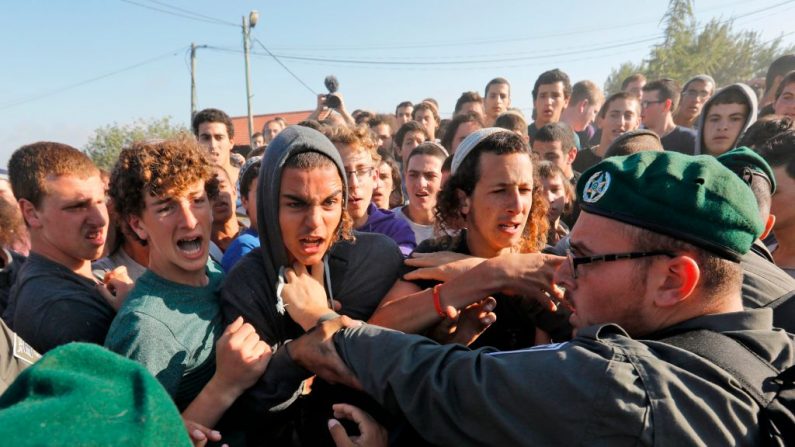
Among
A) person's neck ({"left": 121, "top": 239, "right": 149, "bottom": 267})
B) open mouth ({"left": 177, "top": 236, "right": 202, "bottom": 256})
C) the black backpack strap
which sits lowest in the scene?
Answer: person's neck ({"left": 121, "top": 239, "right": 149, "bottom": 267})

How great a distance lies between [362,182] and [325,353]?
2.20 m

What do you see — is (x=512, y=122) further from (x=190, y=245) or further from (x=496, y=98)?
(x=190, y=245)

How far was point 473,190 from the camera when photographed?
2.66 metres

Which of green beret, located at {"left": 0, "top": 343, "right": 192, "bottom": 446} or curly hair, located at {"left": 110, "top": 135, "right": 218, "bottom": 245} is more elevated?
curly hair, located at {"left": 110, "top": 135, "right": 218, "bottom": 245}

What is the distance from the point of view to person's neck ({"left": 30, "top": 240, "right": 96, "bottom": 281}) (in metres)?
2.71

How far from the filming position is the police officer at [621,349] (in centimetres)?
127

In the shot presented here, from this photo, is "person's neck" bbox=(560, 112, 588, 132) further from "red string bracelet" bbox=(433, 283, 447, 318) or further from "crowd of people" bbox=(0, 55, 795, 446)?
"red string bracelet" bbox=(433, 283, 447, 318)

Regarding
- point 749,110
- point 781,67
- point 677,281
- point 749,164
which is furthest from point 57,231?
point 781,67

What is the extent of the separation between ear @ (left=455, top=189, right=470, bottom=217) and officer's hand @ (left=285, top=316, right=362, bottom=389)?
112 cm

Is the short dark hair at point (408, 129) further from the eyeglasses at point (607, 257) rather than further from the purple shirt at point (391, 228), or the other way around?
the eyeglasses at point (607, 257)

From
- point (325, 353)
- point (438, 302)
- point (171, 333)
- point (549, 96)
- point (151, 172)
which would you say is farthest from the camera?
point (549, 96)

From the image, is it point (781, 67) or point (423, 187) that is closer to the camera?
point (423, 187)

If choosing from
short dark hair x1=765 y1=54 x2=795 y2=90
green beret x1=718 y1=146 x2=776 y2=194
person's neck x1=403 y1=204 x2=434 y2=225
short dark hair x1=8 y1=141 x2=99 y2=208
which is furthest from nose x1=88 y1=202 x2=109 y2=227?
short dark hair x1=765 y1=54 x2=795 y2=90

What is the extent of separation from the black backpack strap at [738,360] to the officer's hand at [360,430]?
94 cm
